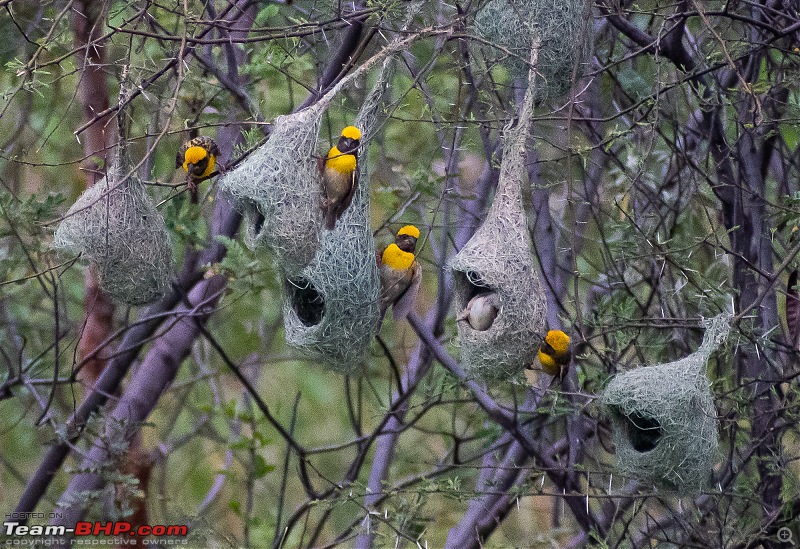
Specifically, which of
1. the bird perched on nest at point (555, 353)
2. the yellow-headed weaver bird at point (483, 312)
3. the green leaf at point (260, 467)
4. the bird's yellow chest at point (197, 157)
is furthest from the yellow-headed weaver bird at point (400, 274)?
the green leaf at point (260, 467)

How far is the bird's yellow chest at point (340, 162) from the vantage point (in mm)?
3105

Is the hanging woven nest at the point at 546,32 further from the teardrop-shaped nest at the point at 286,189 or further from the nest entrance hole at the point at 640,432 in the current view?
the nest entrance hole at the point at 640,432

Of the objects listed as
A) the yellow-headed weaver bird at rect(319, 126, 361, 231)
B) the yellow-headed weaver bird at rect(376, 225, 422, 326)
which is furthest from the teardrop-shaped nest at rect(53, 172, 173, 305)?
the yellow-headed weaver bird at rect(376, 225, 422, 326)

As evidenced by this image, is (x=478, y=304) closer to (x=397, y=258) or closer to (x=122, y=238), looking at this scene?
(x=397, y=258)

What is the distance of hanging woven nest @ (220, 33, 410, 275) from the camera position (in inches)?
115

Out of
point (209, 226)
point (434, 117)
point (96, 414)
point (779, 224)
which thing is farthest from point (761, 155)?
point (96, 414)

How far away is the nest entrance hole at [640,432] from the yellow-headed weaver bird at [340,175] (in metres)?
1.25

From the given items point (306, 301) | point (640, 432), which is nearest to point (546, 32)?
point (306, 301)

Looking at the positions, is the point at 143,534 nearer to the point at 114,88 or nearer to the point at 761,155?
the point at 114,88

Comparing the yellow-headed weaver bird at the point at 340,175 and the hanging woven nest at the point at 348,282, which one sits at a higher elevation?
the yellow-headed weaver bird at the point at 340,175

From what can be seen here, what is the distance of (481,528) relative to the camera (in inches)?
185

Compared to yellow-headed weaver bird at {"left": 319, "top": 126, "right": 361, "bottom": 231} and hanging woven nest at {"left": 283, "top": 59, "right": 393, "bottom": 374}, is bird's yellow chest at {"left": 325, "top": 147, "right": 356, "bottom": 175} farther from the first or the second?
hanging woven nest at {"left": 283, "top": 59, "right": 393, "bottom": 374}

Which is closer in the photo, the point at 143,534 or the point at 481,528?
the point at 481,528

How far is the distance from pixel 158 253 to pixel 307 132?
29.0 inches
